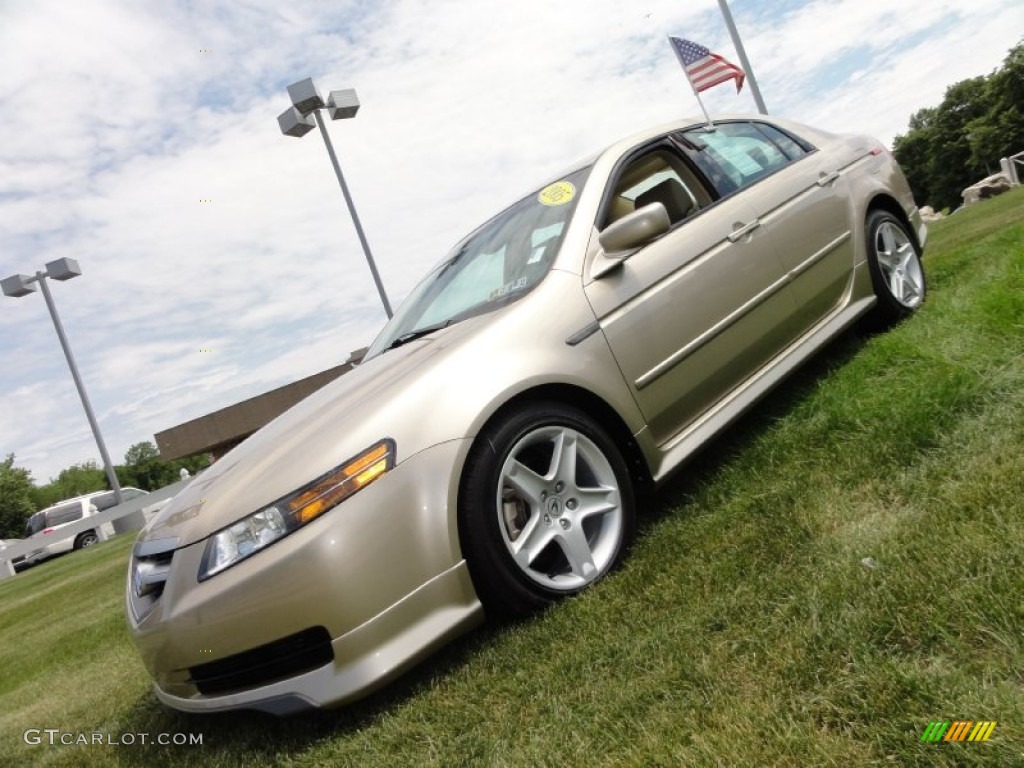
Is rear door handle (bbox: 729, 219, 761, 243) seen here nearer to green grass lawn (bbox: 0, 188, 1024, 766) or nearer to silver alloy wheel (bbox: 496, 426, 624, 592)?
green grass lawn (bbox: 0, 188, 1024, 766)

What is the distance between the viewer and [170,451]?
31953 mm

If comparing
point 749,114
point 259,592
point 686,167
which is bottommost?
point 259,592

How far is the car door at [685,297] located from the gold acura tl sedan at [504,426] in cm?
1

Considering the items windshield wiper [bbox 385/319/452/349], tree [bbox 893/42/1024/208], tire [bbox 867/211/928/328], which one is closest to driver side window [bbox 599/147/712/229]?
windshield wiper [bbox 385/319/452/349]

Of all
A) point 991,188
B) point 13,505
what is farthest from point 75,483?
point 991,188

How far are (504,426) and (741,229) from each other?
1694 millimetres

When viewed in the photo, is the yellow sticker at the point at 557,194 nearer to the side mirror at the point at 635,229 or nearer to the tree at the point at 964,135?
the side mirror at the point at 635,229

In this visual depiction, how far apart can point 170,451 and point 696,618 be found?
109 ft

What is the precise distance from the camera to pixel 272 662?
238 centimetres

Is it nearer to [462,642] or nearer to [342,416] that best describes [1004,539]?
[462,642]

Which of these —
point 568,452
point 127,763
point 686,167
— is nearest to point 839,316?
point 686,167

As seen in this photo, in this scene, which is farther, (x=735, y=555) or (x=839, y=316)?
→ (x=839, y=316)

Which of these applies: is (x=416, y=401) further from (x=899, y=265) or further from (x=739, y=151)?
(x=899, y=265)

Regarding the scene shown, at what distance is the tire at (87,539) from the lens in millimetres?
22141
